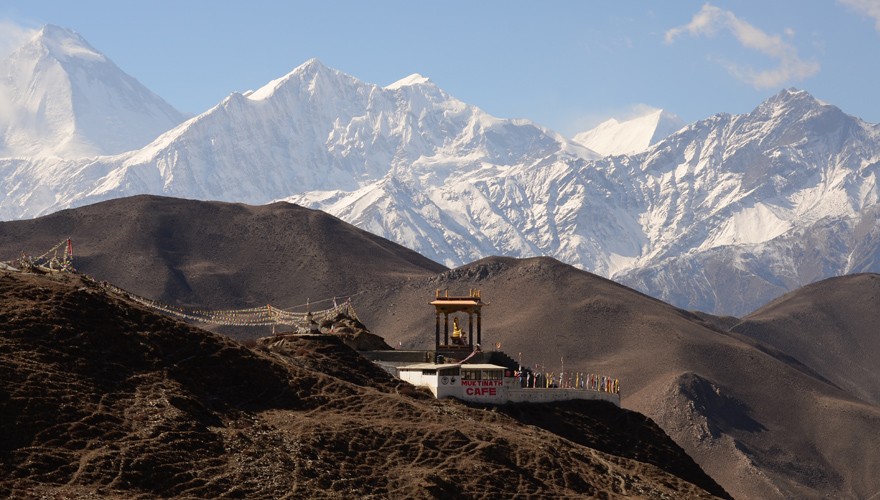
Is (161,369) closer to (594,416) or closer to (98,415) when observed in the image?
(98,415)

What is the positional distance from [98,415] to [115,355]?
894 centimetres

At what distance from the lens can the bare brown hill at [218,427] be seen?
256 feet

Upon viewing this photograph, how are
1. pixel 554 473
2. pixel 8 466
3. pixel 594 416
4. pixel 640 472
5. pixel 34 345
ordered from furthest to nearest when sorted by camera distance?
pixel 594 416
pixel 640 472
pixel 554 473
pixel 34 345
pixel 8 466

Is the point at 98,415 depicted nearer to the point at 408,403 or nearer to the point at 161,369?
the point at 161,369

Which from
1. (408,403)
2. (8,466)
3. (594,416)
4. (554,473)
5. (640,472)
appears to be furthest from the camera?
(594,416)

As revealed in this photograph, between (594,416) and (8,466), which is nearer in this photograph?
(8,466)

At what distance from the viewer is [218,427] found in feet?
284

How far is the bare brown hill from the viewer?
256 ft

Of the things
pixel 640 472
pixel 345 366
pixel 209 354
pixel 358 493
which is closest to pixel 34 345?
pixel 209 354

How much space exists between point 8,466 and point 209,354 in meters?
23.3

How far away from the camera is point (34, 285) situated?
95750 millimetres

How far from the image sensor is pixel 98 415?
3228 inches

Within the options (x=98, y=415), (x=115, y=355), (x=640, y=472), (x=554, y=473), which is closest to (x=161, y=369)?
(x=115, y=355)

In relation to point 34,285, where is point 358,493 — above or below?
below
